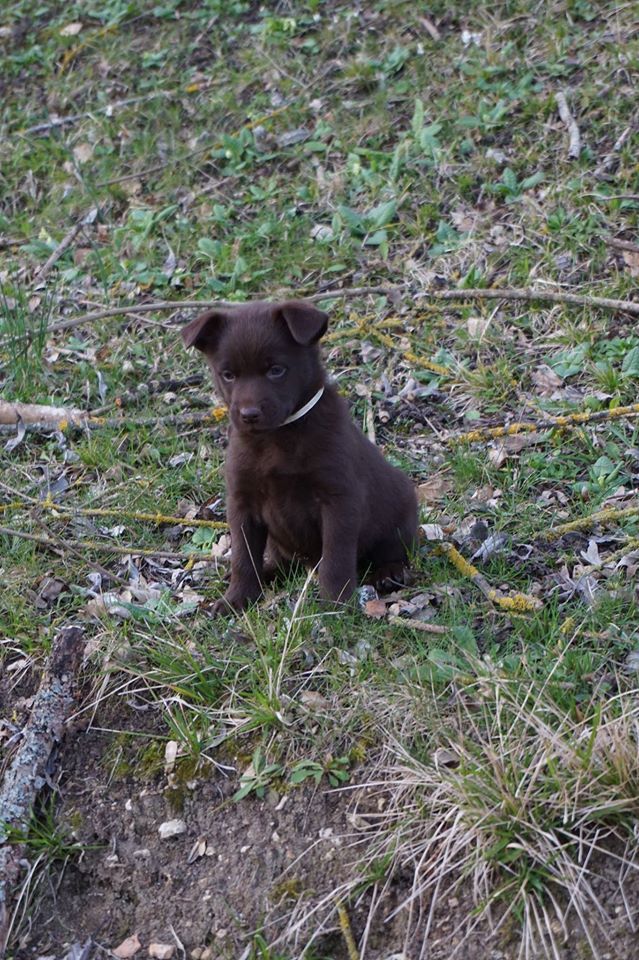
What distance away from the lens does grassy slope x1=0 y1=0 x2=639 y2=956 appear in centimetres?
392

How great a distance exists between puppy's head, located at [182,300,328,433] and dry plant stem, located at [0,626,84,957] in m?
1.04

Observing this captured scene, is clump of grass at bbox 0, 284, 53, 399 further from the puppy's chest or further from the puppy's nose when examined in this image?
the puppy's nose

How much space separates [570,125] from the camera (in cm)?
710

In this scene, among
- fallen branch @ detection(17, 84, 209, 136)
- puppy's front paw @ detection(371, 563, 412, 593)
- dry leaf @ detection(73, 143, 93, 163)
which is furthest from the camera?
fallen branch @ detection(17, 84, 209, 136)

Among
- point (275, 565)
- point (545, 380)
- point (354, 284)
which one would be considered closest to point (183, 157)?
point (354, 284)

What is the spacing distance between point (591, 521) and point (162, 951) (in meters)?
2.35

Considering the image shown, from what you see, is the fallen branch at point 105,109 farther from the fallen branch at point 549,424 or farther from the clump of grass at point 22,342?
the fallen branch at point 549,424

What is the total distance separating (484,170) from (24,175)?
131 inches

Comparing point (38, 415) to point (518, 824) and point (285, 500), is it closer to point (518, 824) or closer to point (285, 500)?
point (285, 500)

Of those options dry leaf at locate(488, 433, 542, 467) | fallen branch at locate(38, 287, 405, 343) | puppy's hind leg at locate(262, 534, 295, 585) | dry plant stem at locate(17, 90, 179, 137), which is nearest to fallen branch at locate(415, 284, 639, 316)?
fallen branch at locate(38, 287, 405, 343)

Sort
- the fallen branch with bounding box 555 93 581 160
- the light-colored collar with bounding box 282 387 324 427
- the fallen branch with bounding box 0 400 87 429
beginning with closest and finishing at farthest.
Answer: the light-colored collar with bounding box 282 387 324 427 → the fallen branch with bounding box 0 400 87 429 → the fallen branch with bounding box 555 93 581 160

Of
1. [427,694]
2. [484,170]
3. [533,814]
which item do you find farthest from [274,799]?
[484,170]

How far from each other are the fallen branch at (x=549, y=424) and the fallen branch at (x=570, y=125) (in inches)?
83.9

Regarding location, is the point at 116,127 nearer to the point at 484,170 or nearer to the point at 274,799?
the point at 484,170
